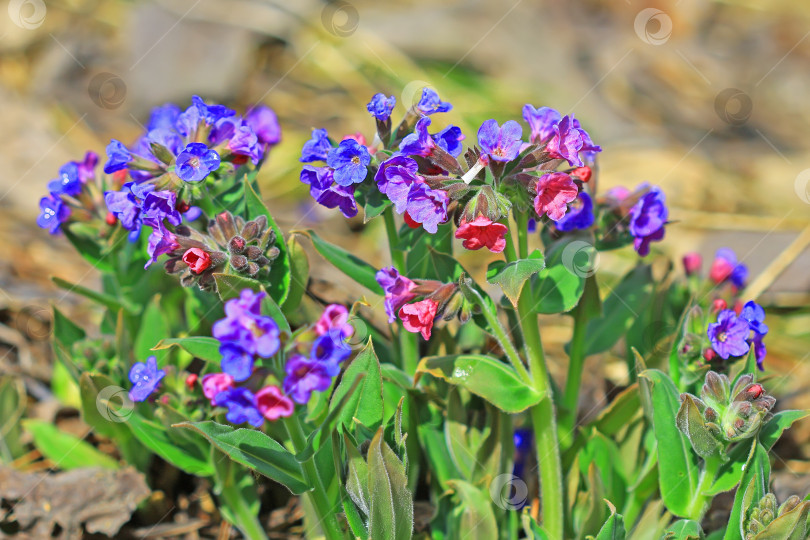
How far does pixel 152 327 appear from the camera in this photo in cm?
282

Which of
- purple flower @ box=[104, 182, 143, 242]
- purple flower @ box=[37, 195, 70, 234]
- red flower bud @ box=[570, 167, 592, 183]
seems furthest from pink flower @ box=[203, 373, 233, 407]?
red flower bud @ box=[570, 167, 592, 183]

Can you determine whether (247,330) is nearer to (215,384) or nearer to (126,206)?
(215,384)

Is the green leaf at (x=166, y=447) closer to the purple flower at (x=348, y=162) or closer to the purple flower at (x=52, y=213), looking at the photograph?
the purple flower at (x=52, y=213)

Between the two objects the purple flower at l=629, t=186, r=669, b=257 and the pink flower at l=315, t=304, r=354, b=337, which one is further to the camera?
the purple flower at l=629, t=186, r=669, b=257

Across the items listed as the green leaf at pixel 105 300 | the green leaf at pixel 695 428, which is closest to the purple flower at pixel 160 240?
the green leaf at pixel 105 300

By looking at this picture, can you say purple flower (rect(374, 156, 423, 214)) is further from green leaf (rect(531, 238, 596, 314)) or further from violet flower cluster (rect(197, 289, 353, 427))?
green leaf (rect(531, 238, 596, 314))

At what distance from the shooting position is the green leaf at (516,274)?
6.31 feet

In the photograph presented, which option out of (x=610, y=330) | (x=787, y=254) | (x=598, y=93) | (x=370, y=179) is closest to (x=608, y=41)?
(x=598, y=93)

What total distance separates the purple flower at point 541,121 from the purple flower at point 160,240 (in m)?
1.02

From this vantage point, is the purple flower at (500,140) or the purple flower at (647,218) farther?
the purple flower at (647,218)

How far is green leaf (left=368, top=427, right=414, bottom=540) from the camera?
74.1 inches

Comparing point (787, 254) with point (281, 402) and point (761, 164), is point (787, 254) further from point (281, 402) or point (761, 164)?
point (281, 402)

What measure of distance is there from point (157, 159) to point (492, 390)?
1.18 m

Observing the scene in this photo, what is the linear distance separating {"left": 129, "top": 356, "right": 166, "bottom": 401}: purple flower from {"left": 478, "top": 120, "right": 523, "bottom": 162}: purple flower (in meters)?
1.13
